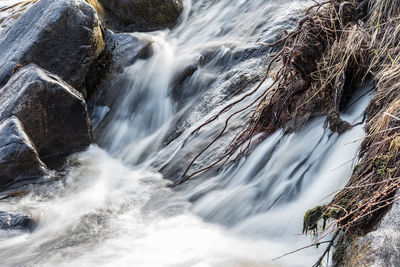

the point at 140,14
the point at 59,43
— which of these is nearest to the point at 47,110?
the point at 59,43

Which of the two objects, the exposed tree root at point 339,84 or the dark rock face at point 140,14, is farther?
the dark rock face at point 140,14

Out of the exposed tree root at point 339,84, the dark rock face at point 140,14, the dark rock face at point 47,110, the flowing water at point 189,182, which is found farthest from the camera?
the dark rock face at point 140,14

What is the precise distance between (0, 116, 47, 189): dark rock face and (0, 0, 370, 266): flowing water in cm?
30

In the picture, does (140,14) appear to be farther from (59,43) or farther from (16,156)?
(16,156)

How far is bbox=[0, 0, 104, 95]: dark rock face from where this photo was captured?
672 centimetres

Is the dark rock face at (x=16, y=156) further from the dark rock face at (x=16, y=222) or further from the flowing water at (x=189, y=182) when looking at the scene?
the dark rock face at (x=16, y=222)

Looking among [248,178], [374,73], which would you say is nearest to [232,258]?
[248,178]

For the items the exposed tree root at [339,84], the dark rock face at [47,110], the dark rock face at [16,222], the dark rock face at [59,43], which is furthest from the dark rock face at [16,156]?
the exposed tree root at [339,84]

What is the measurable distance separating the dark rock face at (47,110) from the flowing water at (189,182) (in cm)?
26

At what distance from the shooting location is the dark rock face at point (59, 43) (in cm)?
672

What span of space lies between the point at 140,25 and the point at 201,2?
1.15m

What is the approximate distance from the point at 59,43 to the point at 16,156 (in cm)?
196

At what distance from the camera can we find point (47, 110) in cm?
611

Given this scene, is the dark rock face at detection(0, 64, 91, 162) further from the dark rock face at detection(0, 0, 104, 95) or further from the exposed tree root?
the exposed tree root
